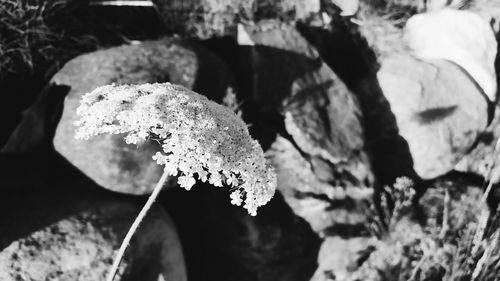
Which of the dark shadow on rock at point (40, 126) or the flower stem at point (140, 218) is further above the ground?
the flower stem at point (140, 218)

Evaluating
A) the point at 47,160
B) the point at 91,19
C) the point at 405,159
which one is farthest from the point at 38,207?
the point at 405,159

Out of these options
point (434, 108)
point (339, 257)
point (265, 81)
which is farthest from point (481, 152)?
point (265, 81)

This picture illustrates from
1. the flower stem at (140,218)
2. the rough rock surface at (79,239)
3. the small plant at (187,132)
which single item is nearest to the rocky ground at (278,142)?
the rough rock surface at (79,239)

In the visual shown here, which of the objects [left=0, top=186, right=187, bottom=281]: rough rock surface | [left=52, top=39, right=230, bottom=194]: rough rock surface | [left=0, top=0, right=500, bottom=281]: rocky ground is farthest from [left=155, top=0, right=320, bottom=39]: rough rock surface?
[left=0, top=186, right=187, bottom=281]: rough rock surface

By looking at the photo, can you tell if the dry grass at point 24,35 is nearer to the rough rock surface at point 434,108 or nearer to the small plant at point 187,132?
the small plant at point 187,132

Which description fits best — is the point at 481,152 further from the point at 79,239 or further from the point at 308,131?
the point at 79,239

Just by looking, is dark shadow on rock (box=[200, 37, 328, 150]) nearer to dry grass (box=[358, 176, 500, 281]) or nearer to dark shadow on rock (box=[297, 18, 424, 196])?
dark shadow on rock (box=[297, 18, 424, 196])

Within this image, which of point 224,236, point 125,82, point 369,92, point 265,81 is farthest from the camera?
point 369,92
